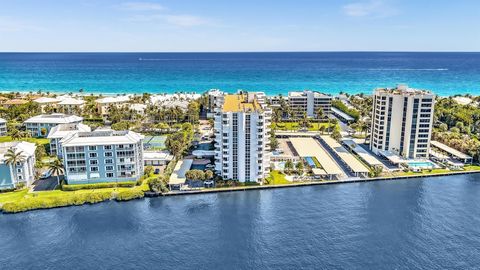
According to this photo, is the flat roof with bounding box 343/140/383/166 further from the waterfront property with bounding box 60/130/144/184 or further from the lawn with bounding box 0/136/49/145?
the lawn with bounding box 0/136/49/145

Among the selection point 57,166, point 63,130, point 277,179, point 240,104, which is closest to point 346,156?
point 277,179

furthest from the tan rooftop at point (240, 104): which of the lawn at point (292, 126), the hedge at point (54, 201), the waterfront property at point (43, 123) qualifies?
the waterfront property at point (43, 123)

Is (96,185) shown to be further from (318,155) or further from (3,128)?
(3,128)

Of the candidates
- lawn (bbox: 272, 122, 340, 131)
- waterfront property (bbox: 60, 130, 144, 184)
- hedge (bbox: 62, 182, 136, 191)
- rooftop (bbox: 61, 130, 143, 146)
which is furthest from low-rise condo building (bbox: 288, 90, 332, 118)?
hedge (bbox: 62, 182, 136, 191)

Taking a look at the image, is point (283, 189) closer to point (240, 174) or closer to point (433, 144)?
point (240, 174)

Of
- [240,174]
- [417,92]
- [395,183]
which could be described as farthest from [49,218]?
[417,92]

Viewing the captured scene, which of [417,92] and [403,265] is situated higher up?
[417,92]

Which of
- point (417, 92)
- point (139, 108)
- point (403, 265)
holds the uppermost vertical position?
point (417, 92)
